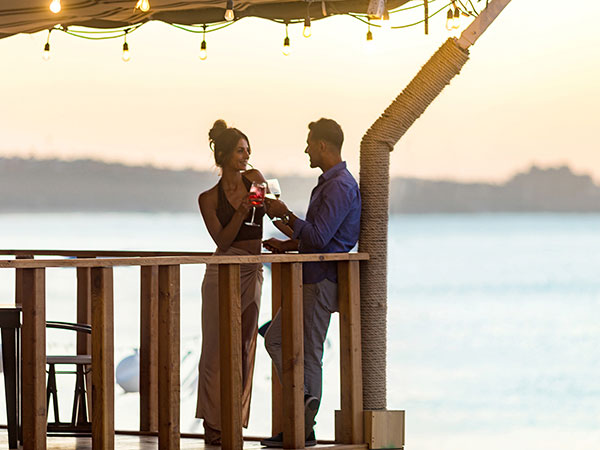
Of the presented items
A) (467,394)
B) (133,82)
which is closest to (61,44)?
(133,82)

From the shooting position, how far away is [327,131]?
14.4ft

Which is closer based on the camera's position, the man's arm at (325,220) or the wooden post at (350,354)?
the man's arm at (325,220)

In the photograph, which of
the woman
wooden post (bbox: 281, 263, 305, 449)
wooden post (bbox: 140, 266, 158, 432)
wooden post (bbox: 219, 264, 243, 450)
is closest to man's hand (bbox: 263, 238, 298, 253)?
the woman

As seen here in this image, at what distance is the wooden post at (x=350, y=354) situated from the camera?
4496 millimetres

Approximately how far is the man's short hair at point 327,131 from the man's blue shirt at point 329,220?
0.11m

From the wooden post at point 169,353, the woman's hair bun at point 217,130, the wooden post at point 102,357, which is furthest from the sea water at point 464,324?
the wooden post at point 102,357

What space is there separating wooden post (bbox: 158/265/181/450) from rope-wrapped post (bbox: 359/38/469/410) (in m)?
0.98

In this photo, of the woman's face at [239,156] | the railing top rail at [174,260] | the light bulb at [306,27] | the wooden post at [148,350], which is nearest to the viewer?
the railing top rail at [174,260]

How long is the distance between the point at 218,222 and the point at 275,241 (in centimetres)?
31

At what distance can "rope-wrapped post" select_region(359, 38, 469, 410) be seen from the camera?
4.58m

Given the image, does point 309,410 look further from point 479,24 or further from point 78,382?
point 479,24

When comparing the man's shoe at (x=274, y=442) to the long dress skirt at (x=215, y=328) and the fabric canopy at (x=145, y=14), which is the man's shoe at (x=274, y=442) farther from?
the fabric canopy at (x=145, y=14)

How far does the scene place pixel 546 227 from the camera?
61.0 ft

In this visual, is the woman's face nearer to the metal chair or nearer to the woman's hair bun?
the woman's hair bun
